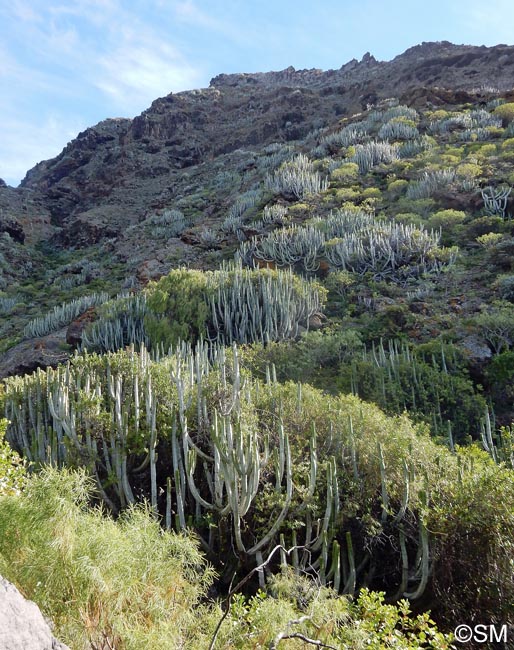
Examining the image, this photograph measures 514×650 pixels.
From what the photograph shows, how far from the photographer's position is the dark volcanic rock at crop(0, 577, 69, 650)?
226cm

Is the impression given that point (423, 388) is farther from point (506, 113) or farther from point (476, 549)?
point (506, 113)

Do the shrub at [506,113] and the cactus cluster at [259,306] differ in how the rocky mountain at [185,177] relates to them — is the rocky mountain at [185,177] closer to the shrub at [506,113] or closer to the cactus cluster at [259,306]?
the shrub at [506,113]

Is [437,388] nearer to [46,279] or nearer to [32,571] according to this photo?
[32,571]

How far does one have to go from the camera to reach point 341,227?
17.7m

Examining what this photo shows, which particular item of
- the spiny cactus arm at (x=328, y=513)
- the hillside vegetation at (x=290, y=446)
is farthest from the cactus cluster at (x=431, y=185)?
the spiny cactus arm at (x=328, y=513)

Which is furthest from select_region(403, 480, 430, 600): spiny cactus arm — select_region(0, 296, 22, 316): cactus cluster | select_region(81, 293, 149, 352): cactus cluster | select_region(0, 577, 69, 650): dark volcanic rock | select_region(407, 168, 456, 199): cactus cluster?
select_region(0, 296, 22, 316): cactus cluster

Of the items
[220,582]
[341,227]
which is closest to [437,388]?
[220,582]

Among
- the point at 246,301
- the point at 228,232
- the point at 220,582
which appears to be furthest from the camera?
the point at 228,232

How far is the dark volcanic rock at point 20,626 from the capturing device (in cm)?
226

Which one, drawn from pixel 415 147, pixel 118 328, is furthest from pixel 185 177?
pixel 118 328

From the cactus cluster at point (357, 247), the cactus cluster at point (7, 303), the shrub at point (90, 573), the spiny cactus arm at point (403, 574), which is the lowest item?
the spiny cactus arm at point (403, 574)

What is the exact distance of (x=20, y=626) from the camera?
233 cm

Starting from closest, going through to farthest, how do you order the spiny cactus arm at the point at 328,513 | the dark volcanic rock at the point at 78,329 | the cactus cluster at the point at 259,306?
the spiny cactus arm at the point at 328,513
the cactus cluster at the point at 259,306
the dark volcanic rock at the point at 78,329

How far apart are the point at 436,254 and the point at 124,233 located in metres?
17.7
